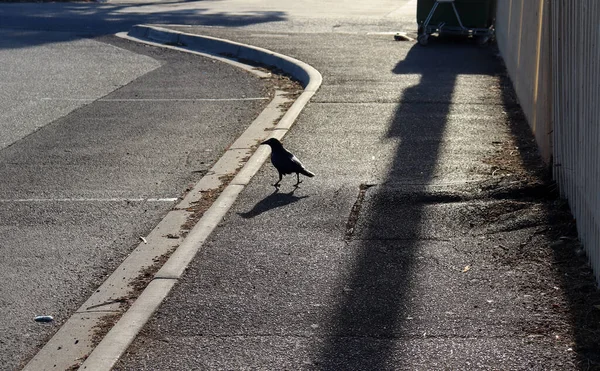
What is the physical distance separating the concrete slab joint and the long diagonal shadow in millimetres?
1080

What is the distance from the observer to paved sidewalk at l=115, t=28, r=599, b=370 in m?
4.83

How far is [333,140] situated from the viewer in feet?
32.2

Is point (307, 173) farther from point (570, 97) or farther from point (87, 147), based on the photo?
point (87, 147)

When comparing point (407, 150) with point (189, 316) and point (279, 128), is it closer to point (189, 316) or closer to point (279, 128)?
point (279, 128)

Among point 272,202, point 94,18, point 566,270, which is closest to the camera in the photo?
point 566,270

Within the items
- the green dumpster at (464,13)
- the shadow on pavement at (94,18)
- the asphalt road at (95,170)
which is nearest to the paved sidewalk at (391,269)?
the asphalt road at (95,170)

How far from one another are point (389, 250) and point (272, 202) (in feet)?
5.08

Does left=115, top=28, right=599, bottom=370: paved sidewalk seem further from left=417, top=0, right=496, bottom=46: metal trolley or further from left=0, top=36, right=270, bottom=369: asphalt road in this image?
left=417, top=0, right=496, bottom=46: metal trolley

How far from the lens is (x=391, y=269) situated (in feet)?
19.6

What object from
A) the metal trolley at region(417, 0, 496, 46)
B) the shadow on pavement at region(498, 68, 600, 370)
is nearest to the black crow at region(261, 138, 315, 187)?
the shadow on pavement at region(498, 68, 600, 370)

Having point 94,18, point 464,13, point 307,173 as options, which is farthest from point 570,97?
point 94,18

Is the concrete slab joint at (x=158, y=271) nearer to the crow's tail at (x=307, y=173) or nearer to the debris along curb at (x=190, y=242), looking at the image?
the debris along curb at (x=190, y=242)

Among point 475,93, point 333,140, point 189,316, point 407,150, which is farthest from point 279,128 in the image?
point 189,316

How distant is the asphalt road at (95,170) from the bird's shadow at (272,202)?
2.45ft
